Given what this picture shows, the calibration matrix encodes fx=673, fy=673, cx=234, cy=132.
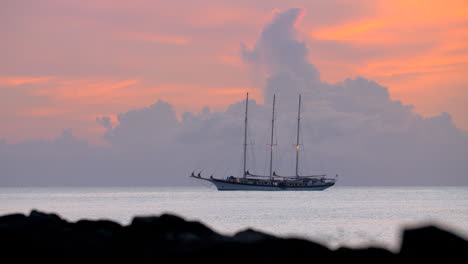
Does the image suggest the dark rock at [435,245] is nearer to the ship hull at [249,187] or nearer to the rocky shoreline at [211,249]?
the rocky shoreline at [211,249]

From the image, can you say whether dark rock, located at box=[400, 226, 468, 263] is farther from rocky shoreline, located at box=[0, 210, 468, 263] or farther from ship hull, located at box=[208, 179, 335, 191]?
ship hull, located at box=[208, 179, 335, 191]

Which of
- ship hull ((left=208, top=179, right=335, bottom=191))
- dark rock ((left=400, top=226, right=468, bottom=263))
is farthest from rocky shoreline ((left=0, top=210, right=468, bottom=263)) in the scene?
ship hull ((left=208, top=179, right=335, bottom=191))

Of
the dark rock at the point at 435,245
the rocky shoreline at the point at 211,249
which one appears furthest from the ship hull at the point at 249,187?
the dark rock at the point at 435,245

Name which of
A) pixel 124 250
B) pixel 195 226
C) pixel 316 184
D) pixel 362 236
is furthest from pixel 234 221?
pixel 316 184

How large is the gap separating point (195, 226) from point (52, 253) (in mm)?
5207

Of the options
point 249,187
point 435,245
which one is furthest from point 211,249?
point 249,187

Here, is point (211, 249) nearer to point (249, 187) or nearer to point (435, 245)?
point (435, 245)

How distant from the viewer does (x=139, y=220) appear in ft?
58.3

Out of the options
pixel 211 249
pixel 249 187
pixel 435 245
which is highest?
pixel 249 187

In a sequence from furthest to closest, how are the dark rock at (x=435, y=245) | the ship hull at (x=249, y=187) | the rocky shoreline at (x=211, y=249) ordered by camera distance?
the ship hull at (x=249, y=187) → the dark rock at (x=435, y=245) → the rocky shoreline at (x=211, y=249)

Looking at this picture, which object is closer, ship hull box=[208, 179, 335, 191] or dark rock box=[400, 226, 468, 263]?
dark rock box=[400, 226, 468, 263]

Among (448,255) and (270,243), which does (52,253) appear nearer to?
(270,243)

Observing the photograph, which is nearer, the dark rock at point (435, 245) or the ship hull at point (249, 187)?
the dark rock at point (435, 245)

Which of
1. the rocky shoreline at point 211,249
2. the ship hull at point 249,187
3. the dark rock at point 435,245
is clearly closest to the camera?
the rocky shoreline at point 211,249
